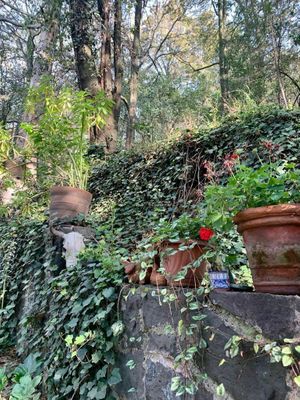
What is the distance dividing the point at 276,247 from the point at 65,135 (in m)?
2.55

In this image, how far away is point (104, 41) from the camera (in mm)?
6398

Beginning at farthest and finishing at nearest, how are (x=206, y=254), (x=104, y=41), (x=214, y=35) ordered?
(x=214, y=35) < (x=104, y=41) < (x=206, y=254)

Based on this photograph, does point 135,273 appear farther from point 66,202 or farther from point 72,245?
point 66,202

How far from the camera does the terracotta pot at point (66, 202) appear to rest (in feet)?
9.75

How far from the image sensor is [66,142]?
10.5 ft

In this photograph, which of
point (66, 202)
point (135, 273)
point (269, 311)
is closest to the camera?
point (269, 311)

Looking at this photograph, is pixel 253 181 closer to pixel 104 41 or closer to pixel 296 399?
pixel 296 399

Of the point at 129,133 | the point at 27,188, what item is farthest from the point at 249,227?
the point at 129,133

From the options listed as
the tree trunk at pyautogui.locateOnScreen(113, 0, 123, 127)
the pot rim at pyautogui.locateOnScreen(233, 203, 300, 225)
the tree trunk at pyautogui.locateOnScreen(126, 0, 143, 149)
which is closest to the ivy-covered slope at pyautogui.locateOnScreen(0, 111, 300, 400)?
the pot rim at pyautogui.locateOnScreen(233, 203, 300, 225)

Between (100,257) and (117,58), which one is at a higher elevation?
(117,58)

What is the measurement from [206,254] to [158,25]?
10342mm

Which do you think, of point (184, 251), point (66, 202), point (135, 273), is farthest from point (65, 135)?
point (184, 251)

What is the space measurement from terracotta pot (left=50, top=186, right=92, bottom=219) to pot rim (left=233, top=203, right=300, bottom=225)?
2085 mm

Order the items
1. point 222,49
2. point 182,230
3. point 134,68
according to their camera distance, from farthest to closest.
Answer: point 222,49 < point 134,68 < point 182,230
